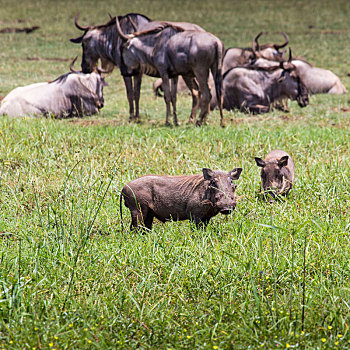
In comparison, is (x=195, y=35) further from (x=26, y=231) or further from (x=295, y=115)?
(x=26, y=231)

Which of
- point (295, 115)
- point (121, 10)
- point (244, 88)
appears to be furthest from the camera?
point (121, 10)

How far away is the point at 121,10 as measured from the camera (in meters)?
32.9

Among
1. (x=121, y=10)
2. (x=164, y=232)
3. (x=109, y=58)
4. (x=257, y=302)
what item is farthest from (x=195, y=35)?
(x=121, y=10)

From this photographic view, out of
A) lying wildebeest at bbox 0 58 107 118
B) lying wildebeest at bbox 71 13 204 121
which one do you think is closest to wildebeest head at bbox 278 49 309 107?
lying wildebeest at bbox 71 13 204 121

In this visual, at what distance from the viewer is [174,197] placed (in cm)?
417

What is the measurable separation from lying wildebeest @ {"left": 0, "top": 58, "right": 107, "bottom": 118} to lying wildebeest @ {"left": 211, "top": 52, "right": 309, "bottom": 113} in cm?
305

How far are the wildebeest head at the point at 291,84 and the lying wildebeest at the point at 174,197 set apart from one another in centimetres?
759

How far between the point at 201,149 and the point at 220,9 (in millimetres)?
29986

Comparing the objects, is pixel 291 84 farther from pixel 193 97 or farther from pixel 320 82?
pixel 320 82

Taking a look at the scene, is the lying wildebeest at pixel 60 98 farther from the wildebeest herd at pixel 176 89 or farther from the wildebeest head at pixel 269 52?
the wildebeest head at pixel 269 52

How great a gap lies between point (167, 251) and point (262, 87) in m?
8.40

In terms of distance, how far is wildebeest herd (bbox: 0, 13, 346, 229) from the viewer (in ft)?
13.7

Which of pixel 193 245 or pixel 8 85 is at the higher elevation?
pixel 193 245

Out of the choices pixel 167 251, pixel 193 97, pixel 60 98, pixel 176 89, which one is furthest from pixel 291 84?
pixel 167 251
